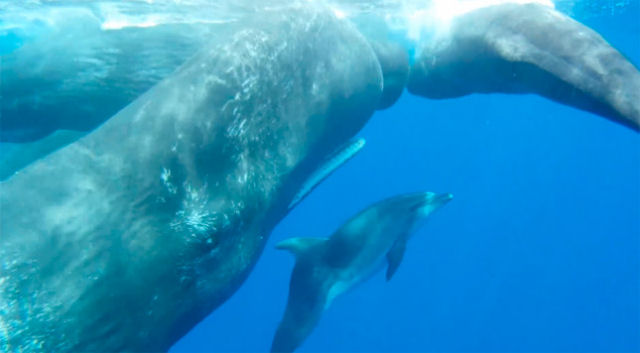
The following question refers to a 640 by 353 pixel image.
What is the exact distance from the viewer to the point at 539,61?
5445 mm

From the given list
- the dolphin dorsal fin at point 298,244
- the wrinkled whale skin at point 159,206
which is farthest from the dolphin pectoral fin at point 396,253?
the wrinkled whale skin at point 159,206

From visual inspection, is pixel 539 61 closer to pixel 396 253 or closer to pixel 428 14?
pixel 396 253

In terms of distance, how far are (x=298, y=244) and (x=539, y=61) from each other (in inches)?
226

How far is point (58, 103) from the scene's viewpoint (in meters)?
8.06

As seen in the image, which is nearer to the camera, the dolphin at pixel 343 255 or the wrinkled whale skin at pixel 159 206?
the wrinkled whale skin at pixel 159 206

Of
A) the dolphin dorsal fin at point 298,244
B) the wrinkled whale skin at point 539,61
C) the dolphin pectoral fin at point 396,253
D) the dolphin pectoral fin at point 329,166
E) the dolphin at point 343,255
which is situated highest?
the wrinkled whale skin at point 539,61

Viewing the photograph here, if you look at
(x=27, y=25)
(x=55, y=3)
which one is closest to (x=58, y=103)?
(x=55, y=3)

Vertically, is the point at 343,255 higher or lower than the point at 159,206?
lower

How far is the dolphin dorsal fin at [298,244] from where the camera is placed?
377 inches

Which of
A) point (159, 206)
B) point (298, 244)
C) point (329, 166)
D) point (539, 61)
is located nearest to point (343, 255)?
point (298, 244)

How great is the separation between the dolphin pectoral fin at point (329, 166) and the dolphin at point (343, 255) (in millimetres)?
2873

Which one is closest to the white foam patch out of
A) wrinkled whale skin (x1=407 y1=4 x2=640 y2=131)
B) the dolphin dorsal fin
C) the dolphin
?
the dolphin

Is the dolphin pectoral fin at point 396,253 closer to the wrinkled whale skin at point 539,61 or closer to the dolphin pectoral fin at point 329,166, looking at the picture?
the dolphin pectoral fin at point 329,166

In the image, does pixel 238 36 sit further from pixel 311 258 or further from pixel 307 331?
pixel 307 331
